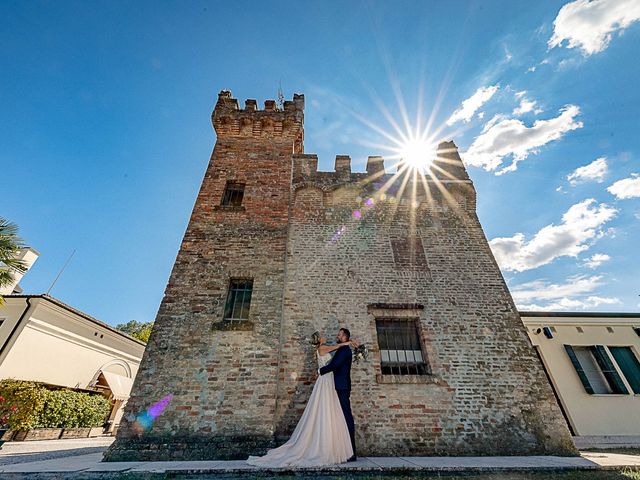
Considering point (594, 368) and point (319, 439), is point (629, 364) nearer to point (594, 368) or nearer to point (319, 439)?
point (594, 368)

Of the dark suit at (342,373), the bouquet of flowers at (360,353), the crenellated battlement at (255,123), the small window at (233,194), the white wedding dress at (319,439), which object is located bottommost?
the white wedding dress at (319,439)

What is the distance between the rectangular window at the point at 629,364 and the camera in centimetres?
952

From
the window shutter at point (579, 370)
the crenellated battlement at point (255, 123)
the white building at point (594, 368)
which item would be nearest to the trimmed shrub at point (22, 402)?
the crenellated battlement at point (255, 123)

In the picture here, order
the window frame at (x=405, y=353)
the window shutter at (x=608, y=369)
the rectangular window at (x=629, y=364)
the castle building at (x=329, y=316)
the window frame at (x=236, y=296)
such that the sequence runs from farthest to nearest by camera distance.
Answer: the rectangular window at (x=629, y=364), the window shutter at (x=608, y=369), the window frame at (x=236, y=296), the window frame at (x=405, y=353), the castle building at (x=329, y=316)

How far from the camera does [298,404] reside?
6121 mm

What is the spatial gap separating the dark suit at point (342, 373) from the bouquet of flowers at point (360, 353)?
923 mm

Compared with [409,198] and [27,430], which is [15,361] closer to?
[27,430]

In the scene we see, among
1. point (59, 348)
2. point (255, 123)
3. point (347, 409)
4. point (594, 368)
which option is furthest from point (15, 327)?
point (594, 368)

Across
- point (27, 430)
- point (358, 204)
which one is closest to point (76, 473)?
point (358, 204)

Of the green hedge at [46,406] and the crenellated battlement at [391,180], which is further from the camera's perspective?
the crenellated battlement at [391,180]

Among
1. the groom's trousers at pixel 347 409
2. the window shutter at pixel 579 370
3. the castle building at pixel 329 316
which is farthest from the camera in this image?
the window shutter at pixel 579 370

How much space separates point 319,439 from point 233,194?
7.25 metres

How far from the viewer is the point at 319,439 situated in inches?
185

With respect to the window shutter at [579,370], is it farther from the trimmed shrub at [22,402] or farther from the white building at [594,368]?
the trimmed shrub at [22,402]
